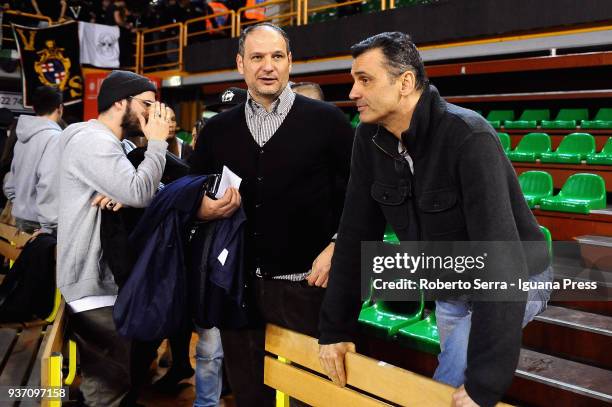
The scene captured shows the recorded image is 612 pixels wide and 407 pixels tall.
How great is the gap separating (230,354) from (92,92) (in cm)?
948

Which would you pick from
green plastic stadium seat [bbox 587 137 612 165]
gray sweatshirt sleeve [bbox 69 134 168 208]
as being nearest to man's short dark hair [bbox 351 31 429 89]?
gray sweatshirt sleeve [bbox 69 134 168 208]

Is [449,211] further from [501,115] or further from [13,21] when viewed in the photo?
[13,21]

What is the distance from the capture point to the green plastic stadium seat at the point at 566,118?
697 centimetres

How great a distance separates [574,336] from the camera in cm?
284

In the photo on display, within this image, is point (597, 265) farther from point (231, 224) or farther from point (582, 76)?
point (582, 76)

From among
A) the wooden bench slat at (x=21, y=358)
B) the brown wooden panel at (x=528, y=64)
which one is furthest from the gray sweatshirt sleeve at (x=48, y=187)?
the brown wooden panel at (x=528, y=64)

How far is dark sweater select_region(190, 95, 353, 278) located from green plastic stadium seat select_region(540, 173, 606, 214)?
3381mm

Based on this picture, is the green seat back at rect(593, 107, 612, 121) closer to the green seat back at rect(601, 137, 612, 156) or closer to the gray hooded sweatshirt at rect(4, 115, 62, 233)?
the green seat back at rect(601, 137, 612, 156)

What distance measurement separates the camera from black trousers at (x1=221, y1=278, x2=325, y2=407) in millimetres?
1754

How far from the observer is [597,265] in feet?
12.3

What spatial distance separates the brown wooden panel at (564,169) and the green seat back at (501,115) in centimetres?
215

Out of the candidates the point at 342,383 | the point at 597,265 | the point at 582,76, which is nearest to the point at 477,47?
the point at 582,76

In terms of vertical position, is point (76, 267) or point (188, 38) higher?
point (188, 38)

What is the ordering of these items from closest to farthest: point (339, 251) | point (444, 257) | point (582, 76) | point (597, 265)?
point (444, 257) < point (339, 251) < point (597, 265) < point (582, 76)
